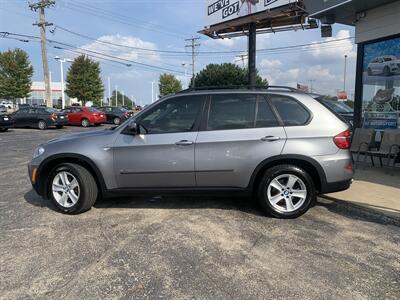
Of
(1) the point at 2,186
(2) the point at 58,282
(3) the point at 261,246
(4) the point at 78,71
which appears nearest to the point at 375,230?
(3) the point at 261,246

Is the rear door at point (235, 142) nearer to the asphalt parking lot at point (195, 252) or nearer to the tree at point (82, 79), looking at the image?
the asphalt parking lot at point (195, 252)

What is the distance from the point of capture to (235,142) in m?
5.15

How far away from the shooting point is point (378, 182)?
281 inches

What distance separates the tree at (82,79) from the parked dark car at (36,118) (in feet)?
80.2

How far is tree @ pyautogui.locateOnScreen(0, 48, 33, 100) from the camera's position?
45250 millimetres

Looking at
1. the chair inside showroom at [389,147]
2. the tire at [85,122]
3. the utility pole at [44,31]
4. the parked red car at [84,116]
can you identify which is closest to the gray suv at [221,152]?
the chair inside showroom at [389,147]

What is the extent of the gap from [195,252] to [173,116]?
2.08m

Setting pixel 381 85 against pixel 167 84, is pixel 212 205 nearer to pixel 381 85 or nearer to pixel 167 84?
pixel 381 85

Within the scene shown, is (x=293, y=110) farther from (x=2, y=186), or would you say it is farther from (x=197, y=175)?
(x=2, y=186)

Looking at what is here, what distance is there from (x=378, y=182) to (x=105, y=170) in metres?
5.16

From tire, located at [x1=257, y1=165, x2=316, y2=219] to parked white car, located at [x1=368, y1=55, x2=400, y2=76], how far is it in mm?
5291

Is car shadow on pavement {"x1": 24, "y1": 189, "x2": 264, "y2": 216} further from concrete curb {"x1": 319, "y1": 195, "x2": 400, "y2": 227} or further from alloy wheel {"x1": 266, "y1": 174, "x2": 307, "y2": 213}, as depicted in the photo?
concrete curb {"x1": 319, "y1": 195, "x2": 400, "y2": 227}

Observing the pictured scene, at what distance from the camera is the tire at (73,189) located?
5355mm

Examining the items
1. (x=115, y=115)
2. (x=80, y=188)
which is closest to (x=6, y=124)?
(x=115, y=115)
